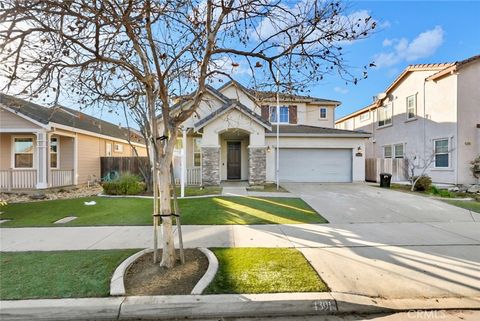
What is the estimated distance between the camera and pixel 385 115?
21766mm

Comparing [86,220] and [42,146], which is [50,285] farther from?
[42,146]

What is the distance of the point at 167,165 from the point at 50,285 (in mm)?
2398

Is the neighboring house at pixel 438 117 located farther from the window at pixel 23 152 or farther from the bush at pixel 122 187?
the window at pixel 23 152

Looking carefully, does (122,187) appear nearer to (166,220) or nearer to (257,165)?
(257,165)

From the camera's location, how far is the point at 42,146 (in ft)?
44.9

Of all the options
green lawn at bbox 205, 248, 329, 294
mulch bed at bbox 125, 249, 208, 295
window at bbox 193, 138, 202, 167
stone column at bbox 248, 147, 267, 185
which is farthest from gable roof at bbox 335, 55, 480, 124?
mulch bed at bbox 125, 249, 208, 295

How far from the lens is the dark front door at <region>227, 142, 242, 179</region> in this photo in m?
17.5

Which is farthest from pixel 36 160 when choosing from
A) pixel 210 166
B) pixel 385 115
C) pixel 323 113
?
pixel 385 115

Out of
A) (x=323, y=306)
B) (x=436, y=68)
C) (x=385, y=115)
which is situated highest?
(x=436, y=68)

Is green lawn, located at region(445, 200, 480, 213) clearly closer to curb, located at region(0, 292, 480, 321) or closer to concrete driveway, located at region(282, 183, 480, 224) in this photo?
concrete driveway, located at region(282, 183, 480, 224)

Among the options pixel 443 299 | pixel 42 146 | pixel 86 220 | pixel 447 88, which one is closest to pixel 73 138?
pixel 42 146

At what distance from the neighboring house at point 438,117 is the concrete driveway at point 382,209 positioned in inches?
238

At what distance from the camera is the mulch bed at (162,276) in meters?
3.70

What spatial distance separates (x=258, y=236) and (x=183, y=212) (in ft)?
10.7
